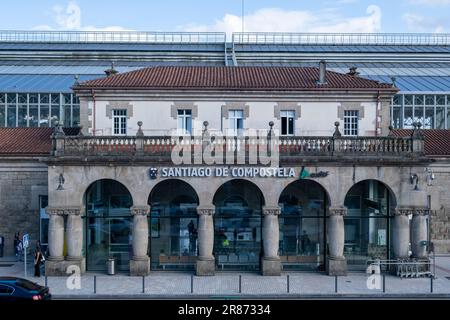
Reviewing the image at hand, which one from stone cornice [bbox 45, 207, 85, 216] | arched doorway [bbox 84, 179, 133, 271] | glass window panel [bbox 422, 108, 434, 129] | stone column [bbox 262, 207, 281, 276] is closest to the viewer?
stone cornice [bbox 45, 207, 85, 216]

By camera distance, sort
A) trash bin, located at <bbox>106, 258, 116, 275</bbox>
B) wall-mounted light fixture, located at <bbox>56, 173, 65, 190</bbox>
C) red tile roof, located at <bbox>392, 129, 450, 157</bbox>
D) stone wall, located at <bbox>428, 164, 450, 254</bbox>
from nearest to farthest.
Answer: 1. wall-mounted light fixture, located at <bbox>56, 173, 65, 190</bbox>
2. trash bin, located at <bbox>106, 258, 116, 275</bbox>
3. red tile roof, located at <bbox>392, 129, 450, 157</bbox>
4. stone wall, located at <bbox>428, 164, 450, 254</bbox>

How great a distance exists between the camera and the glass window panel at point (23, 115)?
47.8 meters

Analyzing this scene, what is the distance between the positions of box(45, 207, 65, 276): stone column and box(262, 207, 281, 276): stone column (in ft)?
34.1

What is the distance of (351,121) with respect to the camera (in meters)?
34.2

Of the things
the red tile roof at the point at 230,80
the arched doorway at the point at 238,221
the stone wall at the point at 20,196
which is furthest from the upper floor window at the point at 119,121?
the arched doorway at the point at 238,221

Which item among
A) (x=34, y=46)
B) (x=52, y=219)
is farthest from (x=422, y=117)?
(x=34, y=46)

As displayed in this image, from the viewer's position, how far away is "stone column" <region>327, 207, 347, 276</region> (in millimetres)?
29500

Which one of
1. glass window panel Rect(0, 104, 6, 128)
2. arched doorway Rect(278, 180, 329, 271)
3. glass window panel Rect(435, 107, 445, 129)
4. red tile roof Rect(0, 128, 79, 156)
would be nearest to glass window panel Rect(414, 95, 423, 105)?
glass window panel Rect(435, 107, 445, 129)

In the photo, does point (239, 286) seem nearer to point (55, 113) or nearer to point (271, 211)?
point (271, 211)

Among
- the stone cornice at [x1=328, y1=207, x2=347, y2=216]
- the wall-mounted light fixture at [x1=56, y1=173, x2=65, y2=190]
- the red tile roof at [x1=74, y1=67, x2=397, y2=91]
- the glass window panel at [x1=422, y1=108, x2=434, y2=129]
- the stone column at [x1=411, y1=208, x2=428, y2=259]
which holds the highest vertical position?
the red tile roof at [x1=74, y1=67, x2=397, y2=91]

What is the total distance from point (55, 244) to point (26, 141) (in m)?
9.59

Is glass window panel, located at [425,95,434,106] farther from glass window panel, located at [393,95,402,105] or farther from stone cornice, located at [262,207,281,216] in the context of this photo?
stone cornice, located at [262,207,281,216]

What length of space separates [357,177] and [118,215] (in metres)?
12.9
